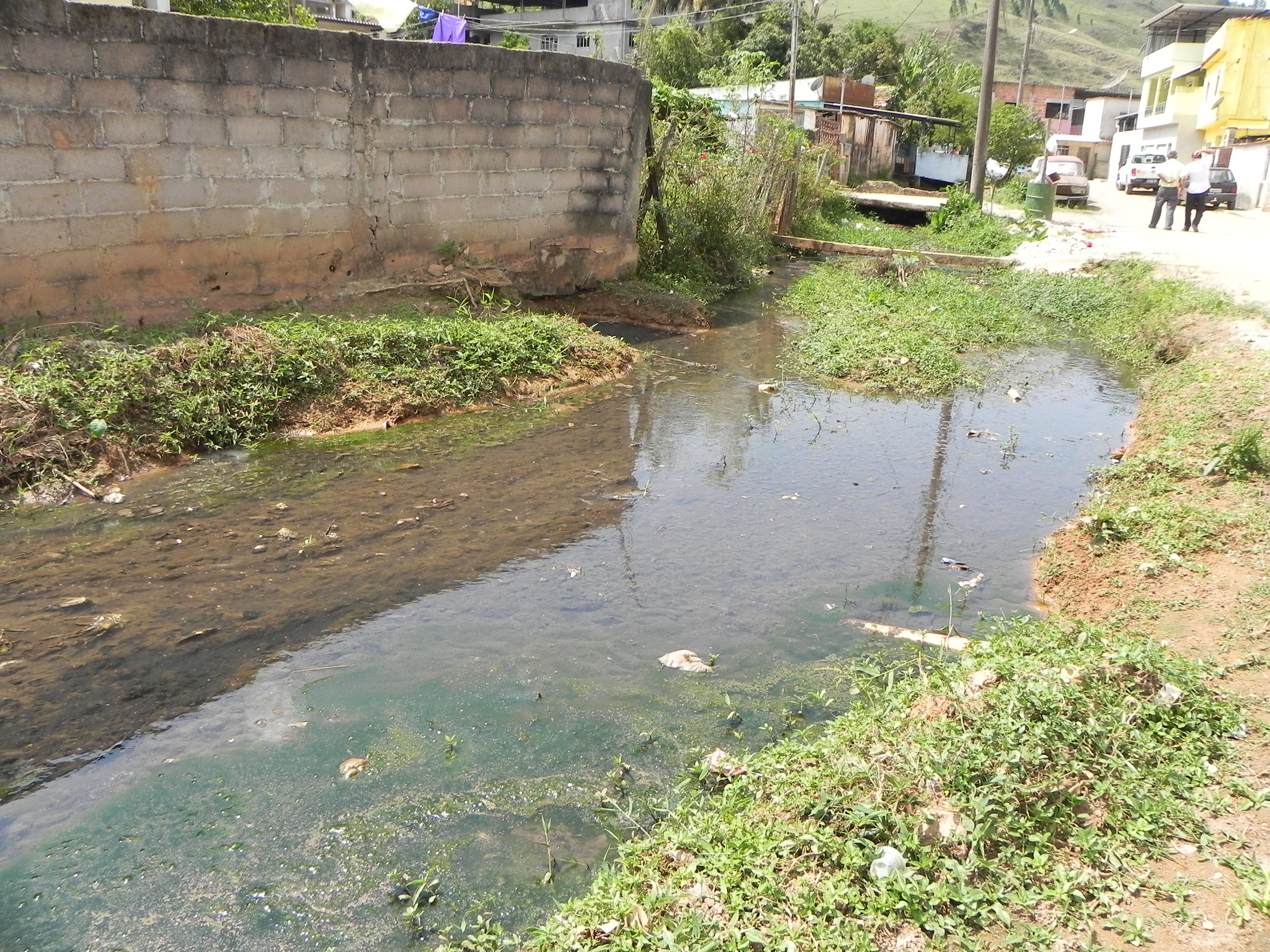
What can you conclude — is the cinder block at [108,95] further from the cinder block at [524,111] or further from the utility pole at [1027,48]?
the utility pole at [1027,48]

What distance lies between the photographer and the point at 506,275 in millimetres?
8820

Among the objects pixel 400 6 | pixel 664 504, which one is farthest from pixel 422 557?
pixel 400 6

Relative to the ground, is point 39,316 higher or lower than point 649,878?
higher

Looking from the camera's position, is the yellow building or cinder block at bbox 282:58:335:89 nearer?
cinder block at bbox 282:58:335:89

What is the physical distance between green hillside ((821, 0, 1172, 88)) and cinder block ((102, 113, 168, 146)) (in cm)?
7713

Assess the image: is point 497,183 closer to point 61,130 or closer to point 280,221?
point 280,221

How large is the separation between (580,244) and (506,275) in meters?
1.11

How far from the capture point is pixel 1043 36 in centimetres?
9925

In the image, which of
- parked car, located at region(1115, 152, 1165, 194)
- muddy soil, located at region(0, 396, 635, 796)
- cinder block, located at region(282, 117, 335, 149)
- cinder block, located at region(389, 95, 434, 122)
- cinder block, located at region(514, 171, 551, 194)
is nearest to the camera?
muddy soil, located at region(0, 396, 635, 796)

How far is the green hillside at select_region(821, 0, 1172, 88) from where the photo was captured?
8556 centimetres

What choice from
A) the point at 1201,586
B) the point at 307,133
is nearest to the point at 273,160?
the point at 307,133

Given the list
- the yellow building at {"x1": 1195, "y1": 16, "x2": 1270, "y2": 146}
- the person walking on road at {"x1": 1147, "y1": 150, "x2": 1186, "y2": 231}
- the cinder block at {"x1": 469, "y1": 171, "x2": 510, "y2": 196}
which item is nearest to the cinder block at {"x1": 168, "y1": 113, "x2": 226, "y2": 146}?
the cinder block at {"x1": 469, "y1": 171, "x2": 510, "y2": 196}

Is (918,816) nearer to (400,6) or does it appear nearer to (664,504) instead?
(664,504)

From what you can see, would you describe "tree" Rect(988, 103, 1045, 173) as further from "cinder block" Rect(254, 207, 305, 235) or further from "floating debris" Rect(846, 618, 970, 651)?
"floating debris" Rect(846, 618, 970, 651)
